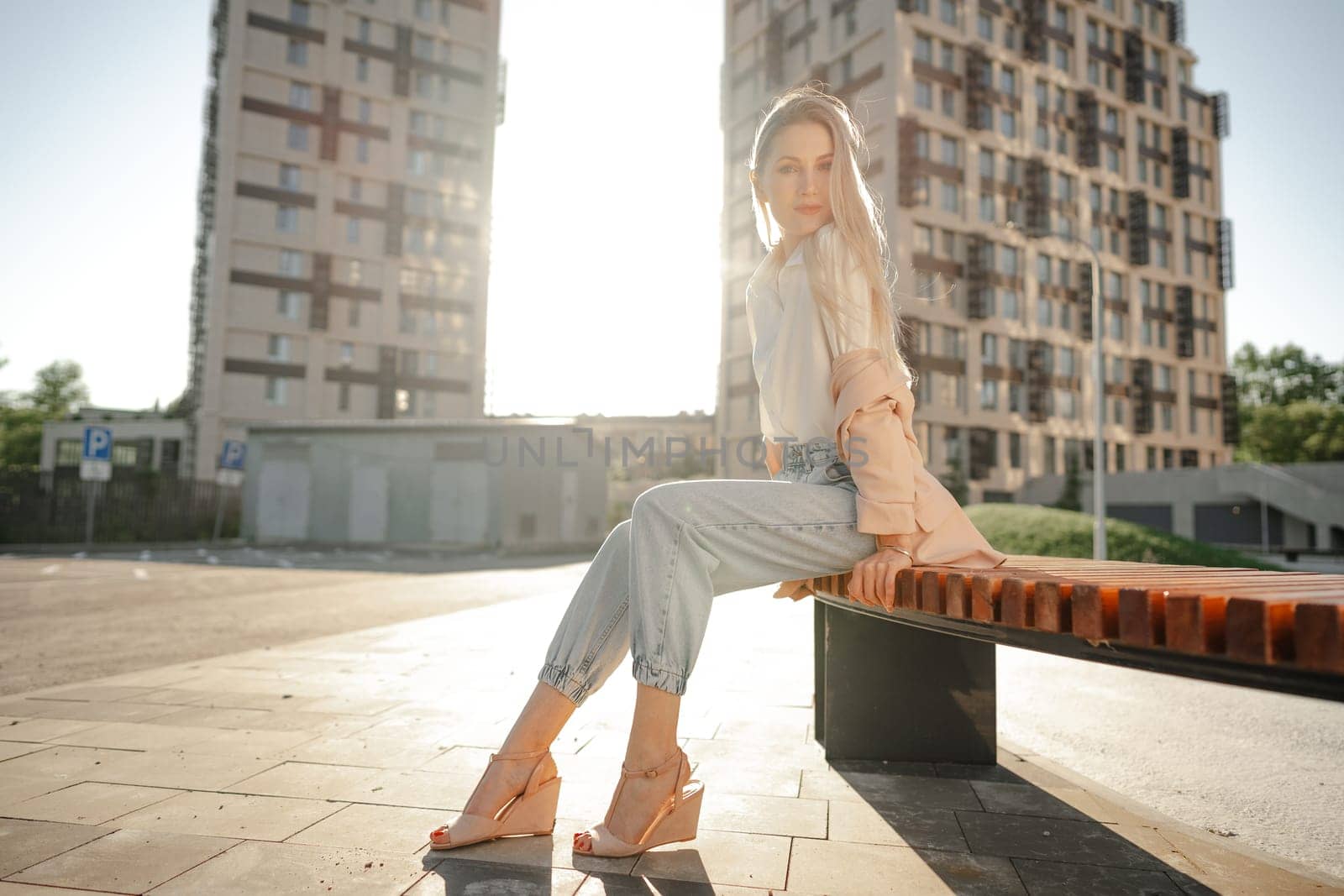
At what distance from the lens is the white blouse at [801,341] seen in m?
2.40

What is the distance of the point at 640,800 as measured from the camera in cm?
214

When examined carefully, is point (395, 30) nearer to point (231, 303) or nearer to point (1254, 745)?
point (231, 303)

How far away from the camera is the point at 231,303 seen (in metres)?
41.2

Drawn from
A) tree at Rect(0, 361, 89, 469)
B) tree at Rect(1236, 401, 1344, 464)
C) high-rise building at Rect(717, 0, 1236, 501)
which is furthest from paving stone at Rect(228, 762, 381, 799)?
tree at Rect(1236, 401, 1344, 464)

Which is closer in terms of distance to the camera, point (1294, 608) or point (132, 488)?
point (1294, 608)

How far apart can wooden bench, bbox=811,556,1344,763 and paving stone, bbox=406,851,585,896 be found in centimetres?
105

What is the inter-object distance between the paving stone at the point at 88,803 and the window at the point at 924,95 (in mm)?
44021

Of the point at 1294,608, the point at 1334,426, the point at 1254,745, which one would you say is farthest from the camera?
the point at 1334,426

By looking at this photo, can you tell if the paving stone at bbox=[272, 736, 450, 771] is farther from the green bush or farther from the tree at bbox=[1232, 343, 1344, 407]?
the tree at bbox=[1232, 343, 1344, 407]

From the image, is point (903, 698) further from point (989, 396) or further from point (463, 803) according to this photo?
point (989, 396)

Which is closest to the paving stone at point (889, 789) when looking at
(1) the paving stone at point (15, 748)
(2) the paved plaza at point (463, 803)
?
(2) the paved plaza at point (463, 803)

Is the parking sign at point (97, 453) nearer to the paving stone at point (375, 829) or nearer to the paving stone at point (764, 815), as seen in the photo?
the paving stone at point (375, 829)

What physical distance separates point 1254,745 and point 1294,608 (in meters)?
3.34

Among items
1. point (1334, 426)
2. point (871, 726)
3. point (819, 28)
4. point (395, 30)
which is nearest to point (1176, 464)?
point (1334, 426)
